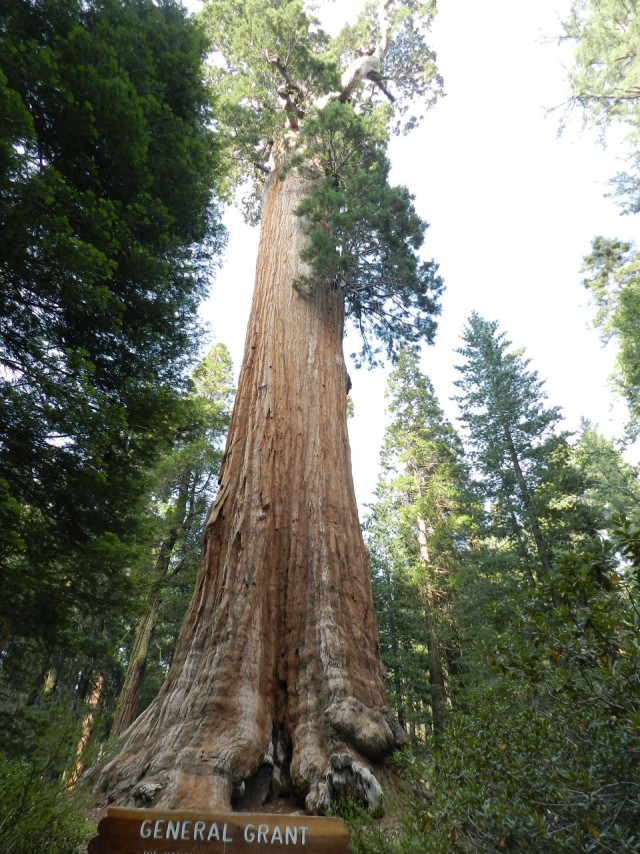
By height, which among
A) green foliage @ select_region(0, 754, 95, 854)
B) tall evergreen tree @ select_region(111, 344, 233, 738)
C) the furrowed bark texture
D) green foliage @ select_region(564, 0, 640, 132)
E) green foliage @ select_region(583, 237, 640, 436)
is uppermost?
green foliage @ select_region(564, 0, 640, 132)

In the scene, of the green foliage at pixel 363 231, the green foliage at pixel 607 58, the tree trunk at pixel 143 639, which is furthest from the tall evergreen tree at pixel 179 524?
the green foliage at pixel 607 58

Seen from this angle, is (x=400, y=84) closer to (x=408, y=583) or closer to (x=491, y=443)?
(x=491, y=443)

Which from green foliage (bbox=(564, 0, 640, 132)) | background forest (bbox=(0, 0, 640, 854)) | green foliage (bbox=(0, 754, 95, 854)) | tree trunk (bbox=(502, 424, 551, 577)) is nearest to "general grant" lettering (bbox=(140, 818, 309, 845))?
background forest (bbox=(0, 0, 640, 854))

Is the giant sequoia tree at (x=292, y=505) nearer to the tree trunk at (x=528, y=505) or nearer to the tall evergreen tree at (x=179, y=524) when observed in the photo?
the tall evergreen tree at (x=179, y=524)

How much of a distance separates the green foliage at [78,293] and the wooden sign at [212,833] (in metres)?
2.33

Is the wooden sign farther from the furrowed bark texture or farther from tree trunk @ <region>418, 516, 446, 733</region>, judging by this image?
tree trunk @ <region>418, 516, 446, 733</region>

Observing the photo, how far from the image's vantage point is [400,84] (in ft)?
42.2

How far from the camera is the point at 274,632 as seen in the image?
4.05 m

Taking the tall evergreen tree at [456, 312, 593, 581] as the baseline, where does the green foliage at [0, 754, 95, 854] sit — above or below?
below

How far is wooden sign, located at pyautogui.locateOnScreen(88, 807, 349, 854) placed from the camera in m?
2.16

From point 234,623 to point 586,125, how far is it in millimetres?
16667

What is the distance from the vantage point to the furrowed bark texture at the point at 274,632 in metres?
3.19

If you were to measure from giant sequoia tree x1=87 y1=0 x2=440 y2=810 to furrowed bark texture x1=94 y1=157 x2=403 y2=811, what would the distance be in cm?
1

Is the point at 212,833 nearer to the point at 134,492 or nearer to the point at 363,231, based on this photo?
the point at 134,492
